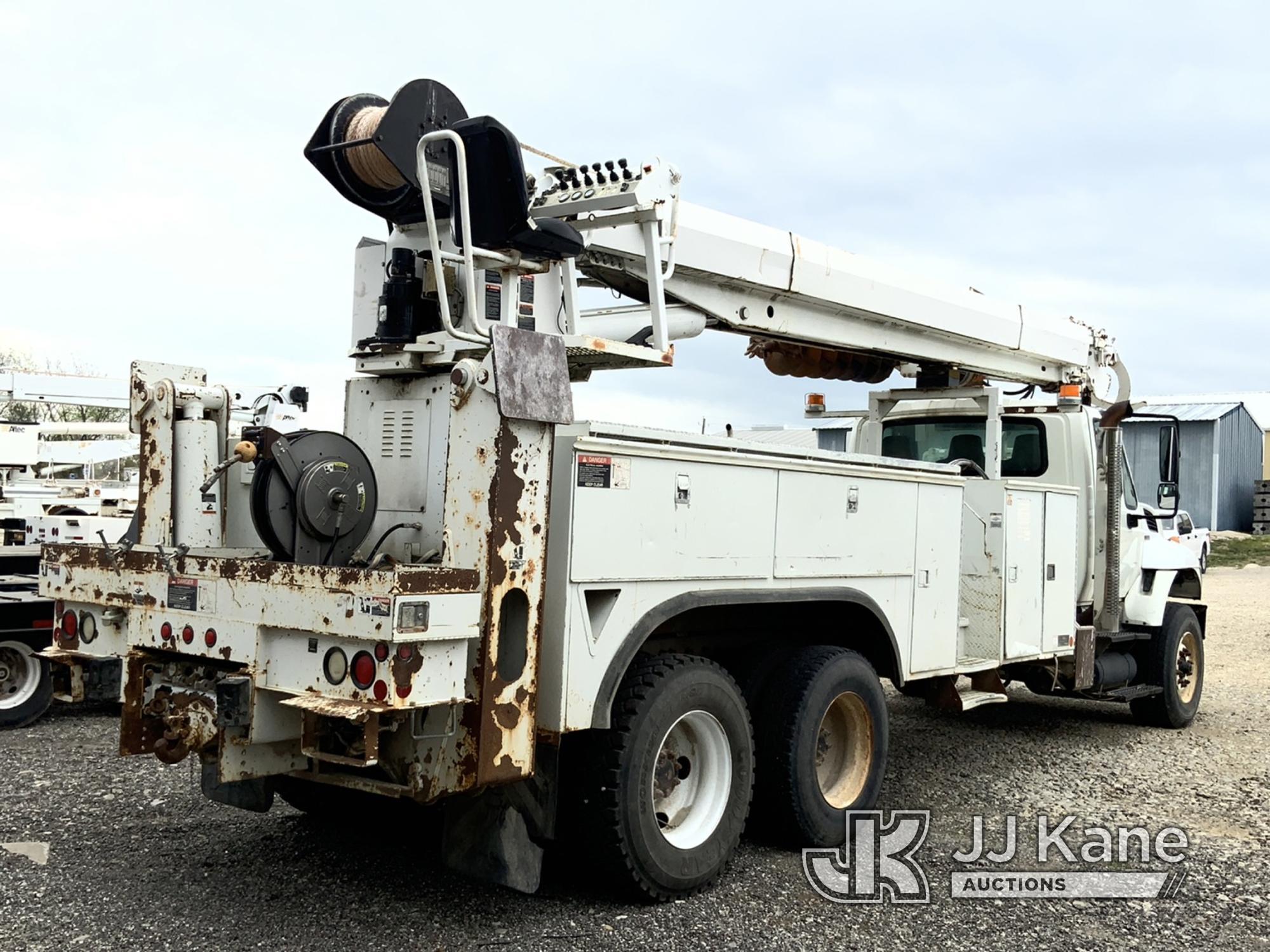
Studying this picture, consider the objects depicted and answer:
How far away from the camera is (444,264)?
4.93 meters

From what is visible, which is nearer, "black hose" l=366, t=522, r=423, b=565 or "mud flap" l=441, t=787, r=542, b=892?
"mud flap" l=441, t=787, r=542, b=892

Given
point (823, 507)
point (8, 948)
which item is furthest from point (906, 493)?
point (8, 948)

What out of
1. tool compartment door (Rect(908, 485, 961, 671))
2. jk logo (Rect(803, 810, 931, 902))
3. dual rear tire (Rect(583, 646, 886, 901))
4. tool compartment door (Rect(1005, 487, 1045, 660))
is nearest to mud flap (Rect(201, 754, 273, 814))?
dual rear tire (Rect(583, 646, 886, 901))

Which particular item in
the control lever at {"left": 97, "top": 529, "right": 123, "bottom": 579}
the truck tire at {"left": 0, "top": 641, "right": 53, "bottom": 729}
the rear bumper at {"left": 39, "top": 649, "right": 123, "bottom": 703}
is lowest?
the truck tire at {"left": 0, "top": 641, "right": 53, "bottom": 729}

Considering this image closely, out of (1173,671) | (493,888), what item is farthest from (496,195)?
(1173,671)

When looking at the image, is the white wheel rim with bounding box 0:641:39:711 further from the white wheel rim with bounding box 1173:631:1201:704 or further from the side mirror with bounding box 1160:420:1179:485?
the white wheel rim with bounding box 1173:631:1201:704

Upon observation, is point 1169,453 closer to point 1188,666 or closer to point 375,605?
point 1188,666

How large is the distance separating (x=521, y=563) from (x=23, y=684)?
19.0 ft

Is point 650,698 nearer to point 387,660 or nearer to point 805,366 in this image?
point 387,660

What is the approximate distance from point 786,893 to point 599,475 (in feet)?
6.62

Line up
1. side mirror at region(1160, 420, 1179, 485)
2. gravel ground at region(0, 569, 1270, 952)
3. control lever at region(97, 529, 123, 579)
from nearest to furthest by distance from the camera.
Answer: gravel ground at region(0, 569, 1270, 952)
control lever at region(97, 529, 123, 579)
side mirror at region(1160, 420, 1179, 485)

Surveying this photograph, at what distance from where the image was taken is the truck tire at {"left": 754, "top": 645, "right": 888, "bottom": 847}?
554 centimetres

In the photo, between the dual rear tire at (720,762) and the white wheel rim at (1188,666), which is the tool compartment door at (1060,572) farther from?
the dual rear tire at (720,762)

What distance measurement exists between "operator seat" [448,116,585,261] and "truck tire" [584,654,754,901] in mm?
1761
